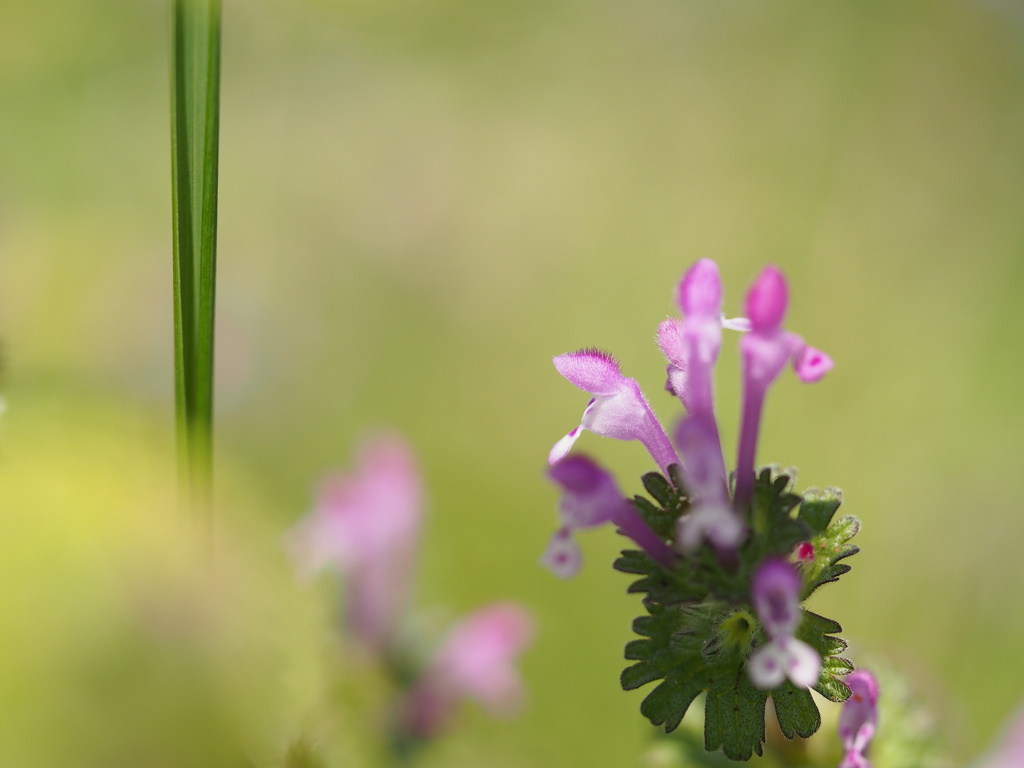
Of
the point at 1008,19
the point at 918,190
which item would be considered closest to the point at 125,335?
the point at 918,190

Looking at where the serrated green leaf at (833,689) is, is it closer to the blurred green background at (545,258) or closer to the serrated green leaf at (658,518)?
the serrated green leaf at (658,518)

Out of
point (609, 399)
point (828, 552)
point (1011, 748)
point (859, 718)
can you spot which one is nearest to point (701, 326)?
point (609, 399)

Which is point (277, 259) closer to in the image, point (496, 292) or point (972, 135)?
point (496, 292)

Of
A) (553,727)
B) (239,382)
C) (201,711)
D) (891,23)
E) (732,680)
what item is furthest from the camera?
(891,23)

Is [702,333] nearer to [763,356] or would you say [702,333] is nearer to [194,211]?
[763,356]

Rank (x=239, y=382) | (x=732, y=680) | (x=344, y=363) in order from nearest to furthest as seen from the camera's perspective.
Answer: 1. (x=732, y=680)
2. (x=239, y=382)
3. (x=344, y=363)

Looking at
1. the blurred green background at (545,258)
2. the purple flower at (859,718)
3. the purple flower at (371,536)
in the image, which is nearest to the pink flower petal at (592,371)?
the purple flower at (859,718)
